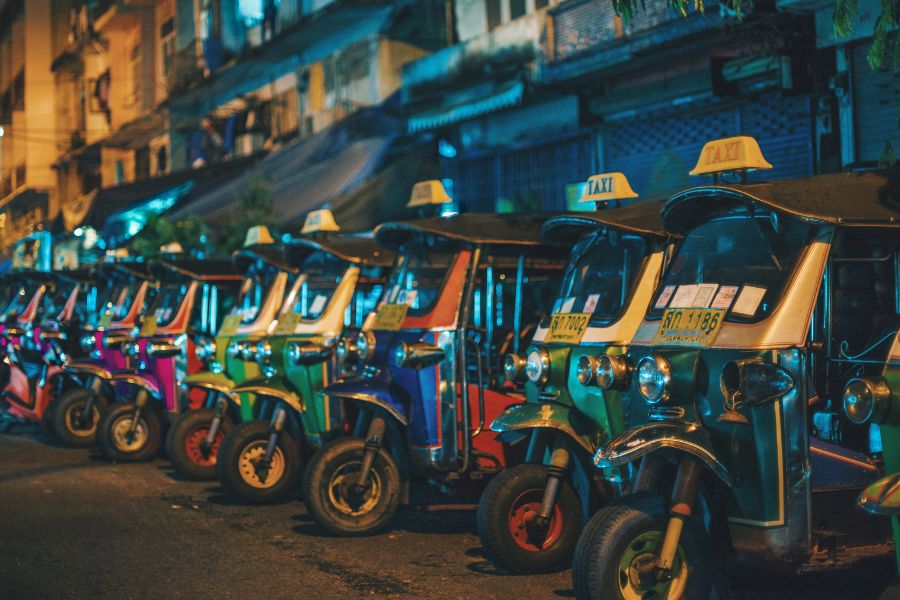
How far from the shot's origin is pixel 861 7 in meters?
9.88

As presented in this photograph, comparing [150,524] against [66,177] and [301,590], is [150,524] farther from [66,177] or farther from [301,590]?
[66,177]

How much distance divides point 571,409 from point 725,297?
1169 millimetres

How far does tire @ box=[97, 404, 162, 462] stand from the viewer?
34.5ft

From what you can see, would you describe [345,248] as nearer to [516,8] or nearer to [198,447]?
[198,447]

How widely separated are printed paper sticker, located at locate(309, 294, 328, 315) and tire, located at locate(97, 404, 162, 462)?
2.73 meters

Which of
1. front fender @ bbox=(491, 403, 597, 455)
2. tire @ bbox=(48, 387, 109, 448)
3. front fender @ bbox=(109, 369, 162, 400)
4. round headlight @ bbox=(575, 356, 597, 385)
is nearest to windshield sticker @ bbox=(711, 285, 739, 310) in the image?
round headlight @ bbox=(575, 356, 597, 385)

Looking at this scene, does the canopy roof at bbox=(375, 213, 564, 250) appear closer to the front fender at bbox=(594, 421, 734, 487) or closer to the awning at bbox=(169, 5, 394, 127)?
the front fender at bbox=(594, 421, 734, 487)

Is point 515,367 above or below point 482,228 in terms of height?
below

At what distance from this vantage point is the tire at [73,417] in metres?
11.8

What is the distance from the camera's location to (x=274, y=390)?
26.6ft

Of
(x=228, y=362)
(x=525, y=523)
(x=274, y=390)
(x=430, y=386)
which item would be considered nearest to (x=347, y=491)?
(x=430, y=386)

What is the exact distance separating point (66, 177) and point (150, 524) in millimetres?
32893

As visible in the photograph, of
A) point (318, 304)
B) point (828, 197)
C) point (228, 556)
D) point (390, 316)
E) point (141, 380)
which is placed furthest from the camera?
point (141, 380)

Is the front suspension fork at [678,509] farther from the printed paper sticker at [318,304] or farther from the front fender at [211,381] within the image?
the front fender at [211,381]
